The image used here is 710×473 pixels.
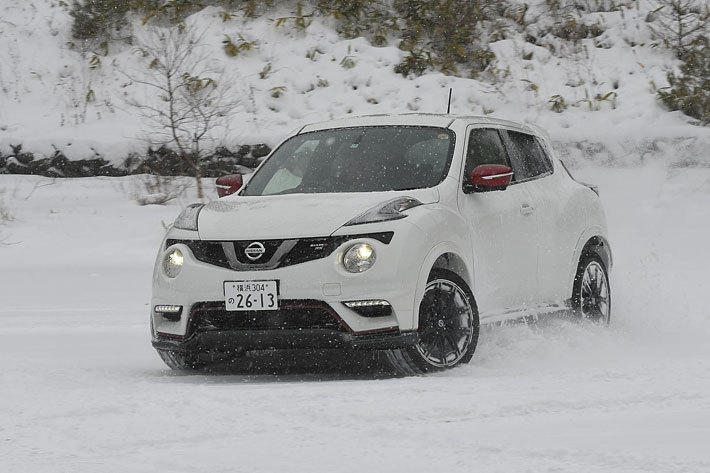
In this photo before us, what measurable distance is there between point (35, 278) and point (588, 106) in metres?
9.70

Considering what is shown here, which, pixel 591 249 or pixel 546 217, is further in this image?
pixel 591 249

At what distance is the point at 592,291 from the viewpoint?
29.3 ft

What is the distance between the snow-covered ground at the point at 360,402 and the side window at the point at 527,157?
1084mm

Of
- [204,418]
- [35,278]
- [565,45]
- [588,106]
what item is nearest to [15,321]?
[35,278]

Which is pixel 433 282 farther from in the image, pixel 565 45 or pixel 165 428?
pixel 565 45

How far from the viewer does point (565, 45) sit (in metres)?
20.8

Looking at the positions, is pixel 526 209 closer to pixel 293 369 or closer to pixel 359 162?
pixel 359 162

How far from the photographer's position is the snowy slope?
17.3 m

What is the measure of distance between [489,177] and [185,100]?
11.7m

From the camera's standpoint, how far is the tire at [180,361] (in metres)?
7.18

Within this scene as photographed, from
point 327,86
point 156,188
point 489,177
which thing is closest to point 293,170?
point 489,177

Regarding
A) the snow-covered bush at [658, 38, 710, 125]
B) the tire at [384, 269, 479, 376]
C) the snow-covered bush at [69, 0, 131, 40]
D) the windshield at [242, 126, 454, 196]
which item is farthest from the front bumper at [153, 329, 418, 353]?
the snow-covered bush at [69, 0, 131, 40]

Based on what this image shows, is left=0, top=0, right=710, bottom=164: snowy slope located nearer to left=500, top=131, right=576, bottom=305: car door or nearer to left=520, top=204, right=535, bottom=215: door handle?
left=500, top=131, right=576, bottom=305: car door

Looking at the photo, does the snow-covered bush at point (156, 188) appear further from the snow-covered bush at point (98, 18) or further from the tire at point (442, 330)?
the tire at point (442, 330)
